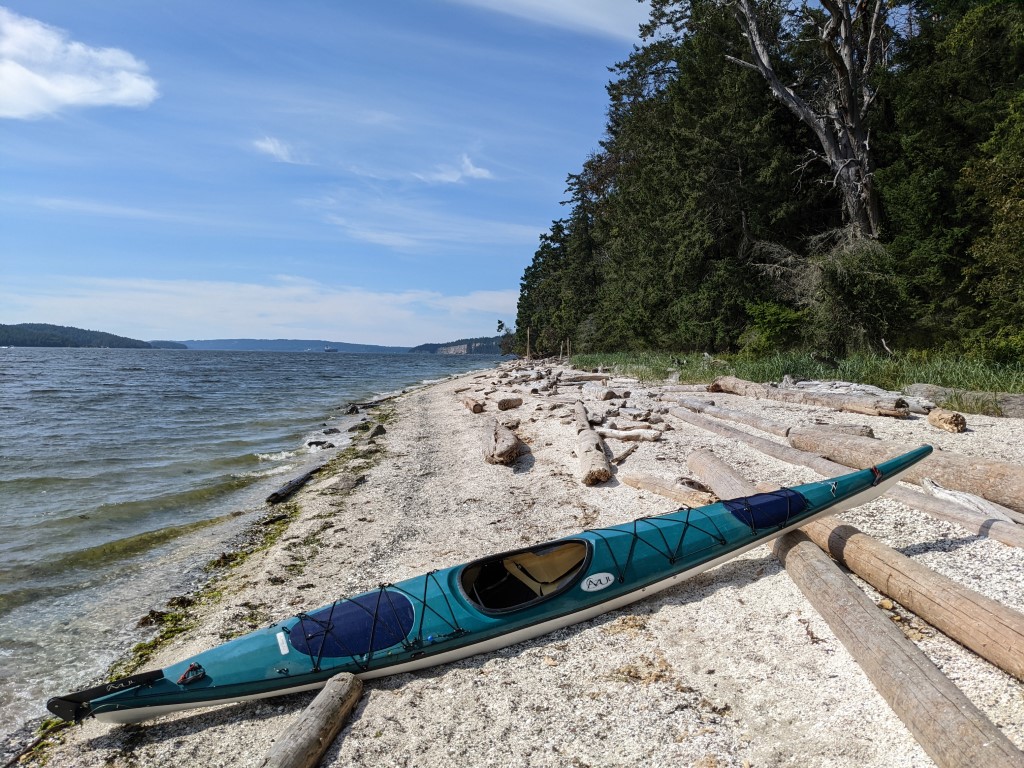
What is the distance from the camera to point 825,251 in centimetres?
2367

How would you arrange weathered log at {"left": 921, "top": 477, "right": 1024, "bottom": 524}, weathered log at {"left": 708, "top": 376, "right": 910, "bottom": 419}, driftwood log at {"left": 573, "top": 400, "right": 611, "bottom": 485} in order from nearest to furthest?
weathered log at {"left": 921, "top": 477, "right": 1024, "bottom": 524} < driftwood log at {"left": 573, "top": 400, "right": 611, "bottom": 485} < weathered log at {"left": 708, "top": 376, "right": 910, "bottom": 419}

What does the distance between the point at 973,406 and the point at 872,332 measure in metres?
9.62

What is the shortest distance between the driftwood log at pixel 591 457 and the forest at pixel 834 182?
1217cm

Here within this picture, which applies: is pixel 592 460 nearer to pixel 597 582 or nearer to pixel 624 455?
pixel 624 455

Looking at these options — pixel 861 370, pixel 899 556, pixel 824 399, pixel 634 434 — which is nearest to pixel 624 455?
pixel 634 434

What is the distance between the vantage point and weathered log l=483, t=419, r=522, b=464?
10406 mm

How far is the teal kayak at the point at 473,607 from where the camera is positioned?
3.93 meters

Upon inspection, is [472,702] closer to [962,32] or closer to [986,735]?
[986,735]

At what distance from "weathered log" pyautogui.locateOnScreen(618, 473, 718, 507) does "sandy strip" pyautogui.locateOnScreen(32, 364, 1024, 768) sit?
0.85ft

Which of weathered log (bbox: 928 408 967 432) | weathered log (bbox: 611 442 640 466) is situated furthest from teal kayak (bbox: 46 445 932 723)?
weathered log (bbox: 928 408 967 432)

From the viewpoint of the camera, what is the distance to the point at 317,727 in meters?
3.51

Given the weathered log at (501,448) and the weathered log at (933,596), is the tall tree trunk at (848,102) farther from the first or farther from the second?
the weathered log at (933,596)

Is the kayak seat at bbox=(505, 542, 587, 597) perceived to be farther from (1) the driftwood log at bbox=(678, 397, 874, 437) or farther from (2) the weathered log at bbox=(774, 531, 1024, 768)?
(1) the driftwood log at bbox=(678, 397, 874, 437)

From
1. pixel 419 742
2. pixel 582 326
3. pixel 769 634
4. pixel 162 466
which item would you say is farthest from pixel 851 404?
pixel 582 326
